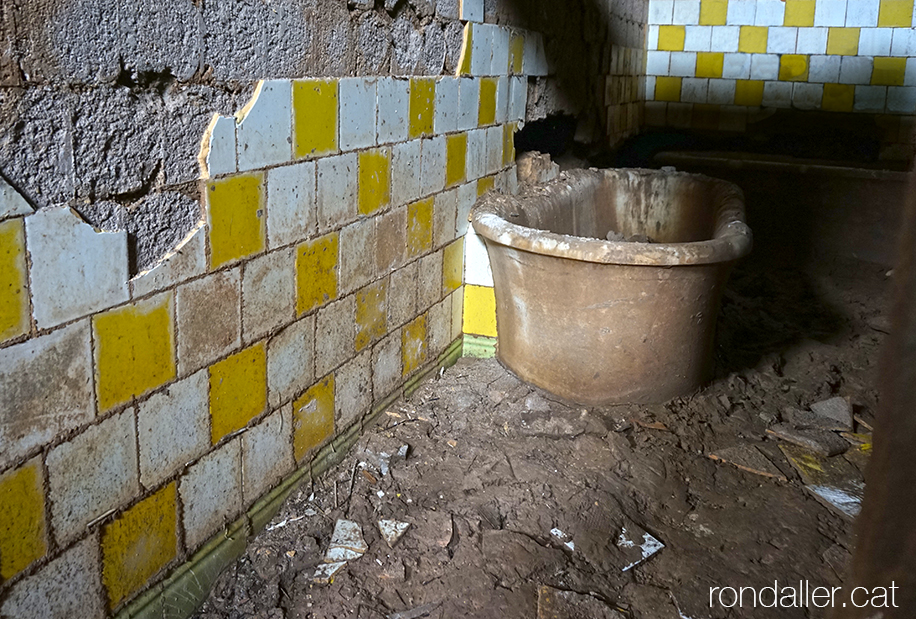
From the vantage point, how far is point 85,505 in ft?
5.18

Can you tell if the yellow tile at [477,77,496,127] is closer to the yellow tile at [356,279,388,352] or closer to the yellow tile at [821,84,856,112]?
the yellow tile at [356,279,388,352]

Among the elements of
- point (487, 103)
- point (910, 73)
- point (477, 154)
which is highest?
point (910, 73)

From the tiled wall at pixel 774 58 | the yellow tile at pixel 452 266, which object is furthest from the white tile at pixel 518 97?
the tiled wall at pixel 774 58

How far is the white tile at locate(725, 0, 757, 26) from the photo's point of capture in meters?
5.76

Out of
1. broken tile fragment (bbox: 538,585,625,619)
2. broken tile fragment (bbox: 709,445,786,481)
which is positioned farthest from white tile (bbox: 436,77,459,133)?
broken tile fragment (bbox: 538,585,625,619)

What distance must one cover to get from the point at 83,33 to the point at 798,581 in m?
2.18

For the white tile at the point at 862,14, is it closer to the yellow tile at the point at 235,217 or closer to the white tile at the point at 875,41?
the white tile at the point at 875,41

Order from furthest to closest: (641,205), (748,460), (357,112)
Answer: (641,205) < (748,460) < (357,112)

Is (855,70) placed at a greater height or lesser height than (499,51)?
greater

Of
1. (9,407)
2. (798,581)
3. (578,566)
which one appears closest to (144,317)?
(9,407)

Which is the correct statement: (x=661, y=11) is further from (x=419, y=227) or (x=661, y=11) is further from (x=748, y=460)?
(x=748, y=460)

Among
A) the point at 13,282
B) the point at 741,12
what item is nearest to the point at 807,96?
the point at 741,12

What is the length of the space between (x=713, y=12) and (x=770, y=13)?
16.1 inches

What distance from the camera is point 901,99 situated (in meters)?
5.62
